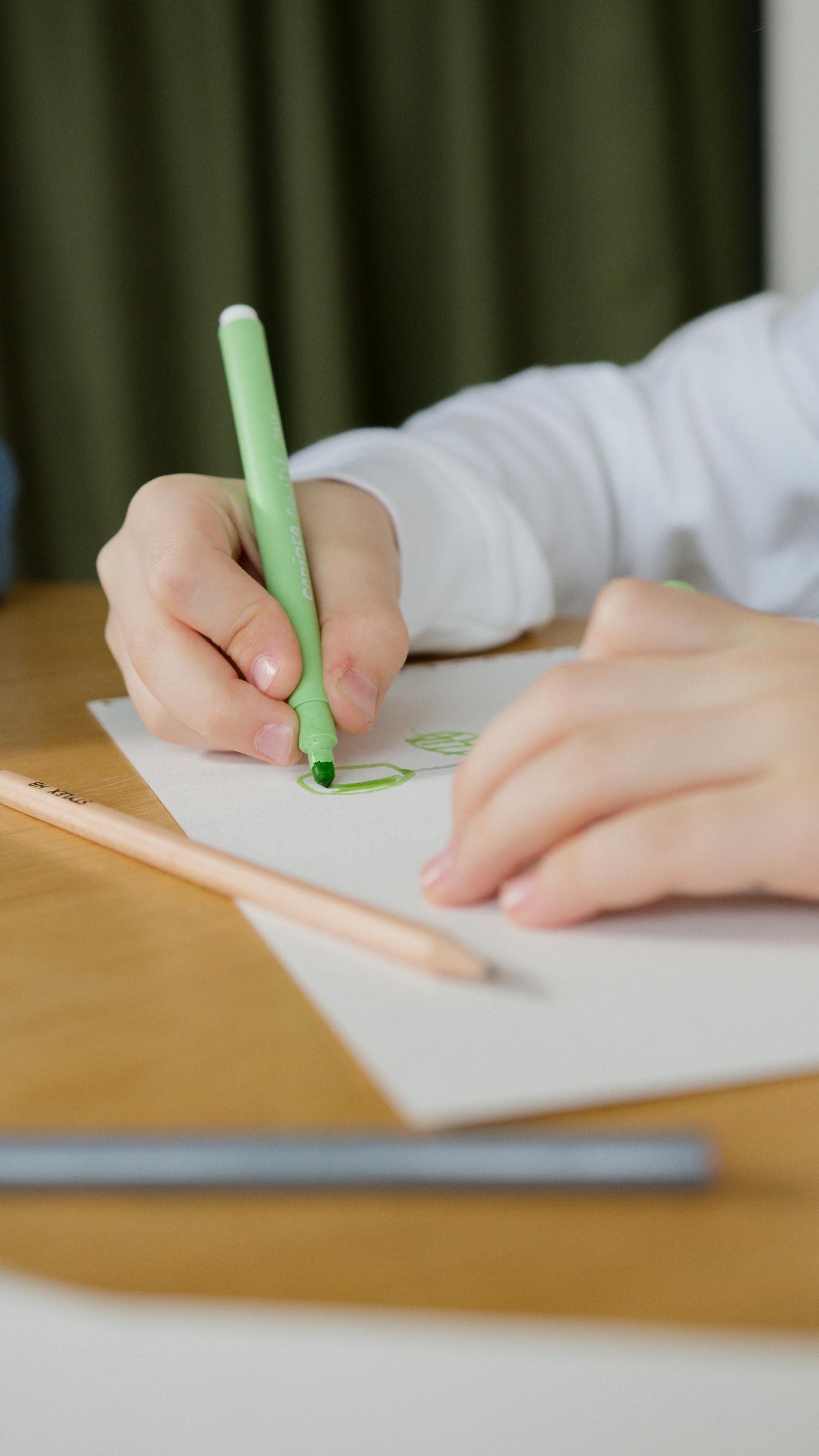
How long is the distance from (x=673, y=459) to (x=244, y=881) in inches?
20.5

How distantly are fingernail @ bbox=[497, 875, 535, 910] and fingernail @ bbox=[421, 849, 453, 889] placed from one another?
0.05 feet

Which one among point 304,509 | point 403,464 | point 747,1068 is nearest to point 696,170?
point 403,464

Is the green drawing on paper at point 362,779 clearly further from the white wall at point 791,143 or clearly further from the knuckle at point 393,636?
the white wall at point 791,143

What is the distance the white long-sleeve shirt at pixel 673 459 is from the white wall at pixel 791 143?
1.70ft

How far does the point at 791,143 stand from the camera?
120cm

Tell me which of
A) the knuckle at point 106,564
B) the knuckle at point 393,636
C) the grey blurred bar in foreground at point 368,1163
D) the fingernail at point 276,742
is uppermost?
the grey blurred bar in foreground at point 368,1163

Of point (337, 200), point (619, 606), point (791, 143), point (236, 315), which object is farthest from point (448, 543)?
point (791, 143)

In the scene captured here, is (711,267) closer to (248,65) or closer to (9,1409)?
(248,65)

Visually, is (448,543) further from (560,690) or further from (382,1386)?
(382,1386)

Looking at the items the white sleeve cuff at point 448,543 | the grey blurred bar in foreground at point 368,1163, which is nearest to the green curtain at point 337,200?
the white sleeve cuff at point 448,543

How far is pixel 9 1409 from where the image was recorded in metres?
0.15

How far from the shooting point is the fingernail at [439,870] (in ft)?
0.92

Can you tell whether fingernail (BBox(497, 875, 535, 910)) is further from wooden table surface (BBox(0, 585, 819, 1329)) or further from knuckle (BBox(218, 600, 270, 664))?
knuckle (BBox(218, 600, 270, 664))

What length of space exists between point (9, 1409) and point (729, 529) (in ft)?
2.16
